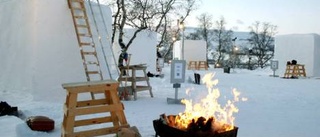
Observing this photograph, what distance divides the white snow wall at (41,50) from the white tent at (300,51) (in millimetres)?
18552

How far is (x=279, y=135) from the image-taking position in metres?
5.49

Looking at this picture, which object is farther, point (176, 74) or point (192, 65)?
point (192, 65)

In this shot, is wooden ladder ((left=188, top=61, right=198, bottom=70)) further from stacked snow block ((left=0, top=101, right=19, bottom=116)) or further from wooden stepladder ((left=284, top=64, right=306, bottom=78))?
stacked snow block ((left=0, top=101, right=19, bottom=116))

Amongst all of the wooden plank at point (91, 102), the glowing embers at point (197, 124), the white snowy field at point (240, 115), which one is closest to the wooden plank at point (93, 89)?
the wooden plank at point (91, 102)

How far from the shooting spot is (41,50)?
7.93m

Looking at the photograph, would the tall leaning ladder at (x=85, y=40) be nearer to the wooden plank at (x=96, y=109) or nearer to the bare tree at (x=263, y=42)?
the wooden plank at (x=96, y=109)

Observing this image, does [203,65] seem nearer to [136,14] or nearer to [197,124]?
[136,14]

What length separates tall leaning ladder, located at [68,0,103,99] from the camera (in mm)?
7961

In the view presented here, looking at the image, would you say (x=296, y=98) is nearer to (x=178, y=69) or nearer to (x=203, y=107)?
(x=178, y=69)

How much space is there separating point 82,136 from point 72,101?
0.50 metres

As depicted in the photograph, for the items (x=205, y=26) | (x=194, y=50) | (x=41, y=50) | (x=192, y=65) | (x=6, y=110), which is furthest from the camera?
(x=205, y=26)

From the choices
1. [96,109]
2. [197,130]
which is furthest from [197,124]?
[96,109]

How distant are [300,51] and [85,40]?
1849 centimetres

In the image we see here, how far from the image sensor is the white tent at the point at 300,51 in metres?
22.9
